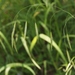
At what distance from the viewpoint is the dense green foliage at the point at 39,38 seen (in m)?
1.84

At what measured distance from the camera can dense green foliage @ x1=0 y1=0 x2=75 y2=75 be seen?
184cm

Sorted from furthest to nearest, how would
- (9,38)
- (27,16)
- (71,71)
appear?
(9,38), (27,16), (71,71)

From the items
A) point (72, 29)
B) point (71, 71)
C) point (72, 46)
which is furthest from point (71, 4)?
point (71, 71)

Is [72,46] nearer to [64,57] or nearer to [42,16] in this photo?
[64,57]

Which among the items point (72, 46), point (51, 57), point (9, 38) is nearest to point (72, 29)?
point (72, 46)

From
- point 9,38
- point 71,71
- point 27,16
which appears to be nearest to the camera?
point 71,71

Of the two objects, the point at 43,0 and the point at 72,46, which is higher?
the point at 43,0

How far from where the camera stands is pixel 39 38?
192 cm

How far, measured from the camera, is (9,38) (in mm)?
2049

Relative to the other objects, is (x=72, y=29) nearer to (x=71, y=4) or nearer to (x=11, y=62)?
(x=71, y=4)

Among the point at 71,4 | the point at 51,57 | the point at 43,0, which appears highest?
the point at 43,0

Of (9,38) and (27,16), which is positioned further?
(9,38)

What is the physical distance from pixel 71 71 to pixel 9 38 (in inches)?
20.5

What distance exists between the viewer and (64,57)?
70.4 inches
